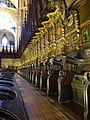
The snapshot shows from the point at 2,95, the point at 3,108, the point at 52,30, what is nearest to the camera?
the point at 3,108

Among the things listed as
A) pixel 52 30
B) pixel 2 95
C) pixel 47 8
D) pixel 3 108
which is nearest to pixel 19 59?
pixel 52 30

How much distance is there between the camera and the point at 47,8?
17.7 ft

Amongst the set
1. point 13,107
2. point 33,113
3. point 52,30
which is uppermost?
point 52,30

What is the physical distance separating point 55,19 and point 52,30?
0.68m

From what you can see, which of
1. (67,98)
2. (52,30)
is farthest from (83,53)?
(52,30)

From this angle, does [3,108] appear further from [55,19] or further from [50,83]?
[55,19]

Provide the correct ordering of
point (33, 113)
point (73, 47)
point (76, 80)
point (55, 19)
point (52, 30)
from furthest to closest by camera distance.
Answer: point (52, 30), point (55, 19), point (73, 47), point (76, 80), point (33, 113)

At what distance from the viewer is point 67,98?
3.32 metres

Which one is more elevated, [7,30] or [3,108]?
[7,30]

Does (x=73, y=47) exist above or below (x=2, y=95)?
above

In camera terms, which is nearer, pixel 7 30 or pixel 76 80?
pixel 76 80

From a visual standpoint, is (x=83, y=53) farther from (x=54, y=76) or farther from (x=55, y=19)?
(x=55, y=19)

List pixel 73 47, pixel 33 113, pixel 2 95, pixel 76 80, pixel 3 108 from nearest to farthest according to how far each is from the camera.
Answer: pixel 3 108, pixel 33 113, pixel 76 80, pixel 2 95, pixel 73 47

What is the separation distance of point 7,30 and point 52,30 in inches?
1277
